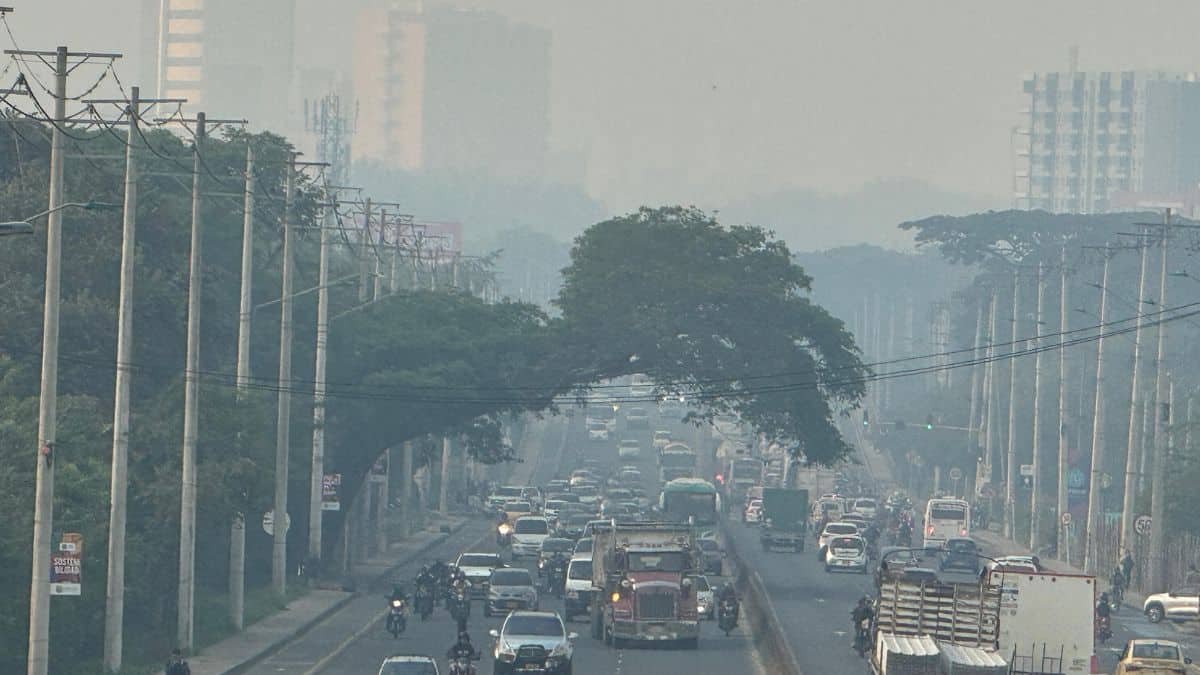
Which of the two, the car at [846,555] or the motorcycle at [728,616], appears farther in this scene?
the car at [846,555]

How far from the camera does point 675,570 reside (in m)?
61.0

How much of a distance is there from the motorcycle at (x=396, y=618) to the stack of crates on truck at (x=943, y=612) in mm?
16955

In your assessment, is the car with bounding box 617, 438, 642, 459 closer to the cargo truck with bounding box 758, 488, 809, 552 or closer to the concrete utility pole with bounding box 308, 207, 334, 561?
the cargo truck with bounding box 758, 488, 809, 552

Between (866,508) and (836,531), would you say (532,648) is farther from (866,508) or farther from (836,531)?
(866,508)

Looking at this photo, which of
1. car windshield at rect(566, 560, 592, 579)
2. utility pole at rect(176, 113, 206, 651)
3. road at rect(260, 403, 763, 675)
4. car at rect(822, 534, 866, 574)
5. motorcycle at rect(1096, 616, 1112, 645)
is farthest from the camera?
car at rect(822, 534, 866, 574)

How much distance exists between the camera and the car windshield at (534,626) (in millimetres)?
52125

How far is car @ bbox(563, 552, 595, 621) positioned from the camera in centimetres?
6981

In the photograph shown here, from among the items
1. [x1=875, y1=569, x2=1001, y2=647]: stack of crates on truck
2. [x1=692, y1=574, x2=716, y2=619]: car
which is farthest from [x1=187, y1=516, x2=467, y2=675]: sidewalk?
[x1=875, y1=569, x2=1001, y2=647]: stack of crates on truck

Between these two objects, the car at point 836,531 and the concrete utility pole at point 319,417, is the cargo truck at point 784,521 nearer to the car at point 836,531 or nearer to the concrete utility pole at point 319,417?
the car at point 836,531

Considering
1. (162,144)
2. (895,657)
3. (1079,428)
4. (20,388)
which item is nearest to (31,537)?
(20,388)

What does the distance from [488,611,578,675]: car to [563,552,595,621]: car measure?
645 inches

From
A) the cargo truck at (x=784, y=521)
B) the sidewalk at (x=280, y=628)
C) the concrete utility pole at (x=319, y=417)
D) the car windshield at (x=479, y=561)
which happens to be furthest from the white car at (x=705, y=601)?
the cargo truck at (x=784, y=521)

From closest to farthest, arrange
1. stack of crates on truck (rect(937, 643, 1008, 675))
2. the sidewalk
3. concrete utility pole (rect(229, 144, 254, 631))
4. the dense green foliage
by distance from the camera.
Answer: stack of crates on truck (rect(937, 643, 1008, 675)), the sidewalk, the dense green foliage, concrete utility pole (rect(229, 144, 254, 631))

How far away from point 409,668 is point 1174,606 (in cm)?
3679
